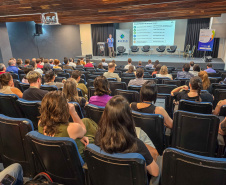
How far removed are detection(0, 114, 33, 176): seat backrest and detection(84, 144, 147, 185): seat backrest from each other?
2.65 feet

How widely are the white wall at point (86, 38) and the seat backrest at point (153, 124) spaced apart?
46.4 feet

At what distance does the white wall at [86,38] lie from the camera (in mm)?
14984

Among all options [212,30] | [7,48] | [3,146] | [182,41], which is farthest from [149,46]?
[3,146]

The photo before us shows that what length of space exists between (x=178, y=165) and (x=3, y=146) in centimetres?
184

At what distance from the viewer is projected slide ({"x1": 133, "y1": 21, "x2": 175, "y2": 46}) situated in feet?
43.0

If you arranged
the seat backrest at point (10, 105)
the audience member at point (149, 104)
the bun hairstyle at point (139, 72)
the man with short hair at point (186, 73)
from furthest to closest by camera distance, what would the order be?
the man with short hair at point (186, 73) < the bun hairstyle at point (139, 72) < the seat backrest at point (10, 105) < the audience member at point (149, 104)

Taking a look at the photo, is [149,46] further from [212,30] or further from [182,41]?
[212,30]

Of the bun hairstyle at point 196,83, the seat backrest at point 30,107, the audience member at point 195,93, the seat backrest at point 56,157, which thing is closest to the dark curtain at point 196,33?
the audience member at point 195,93

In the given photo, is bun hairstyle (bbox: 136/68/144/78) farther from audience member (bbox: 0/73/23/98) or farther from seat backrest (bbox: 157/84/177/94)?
audience member (bbox: 0/73/23/98)

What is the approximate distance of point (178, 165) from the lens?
1.18 m

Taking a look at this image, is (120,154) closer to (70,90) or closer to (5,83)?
(70,90)

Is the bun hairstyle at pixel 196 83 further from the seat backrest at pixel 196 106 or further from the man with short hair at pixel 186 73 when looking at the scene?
the man with short hair at pixel 186 73

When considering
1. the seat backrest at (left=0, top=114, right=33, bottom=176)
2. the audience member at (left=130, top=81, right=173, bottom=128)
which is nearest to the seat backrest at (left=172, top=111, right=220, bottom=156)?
the audience member at (left=130, top=81, right=173, bottom=128)

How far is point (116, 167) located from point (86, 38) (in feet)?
49.7
